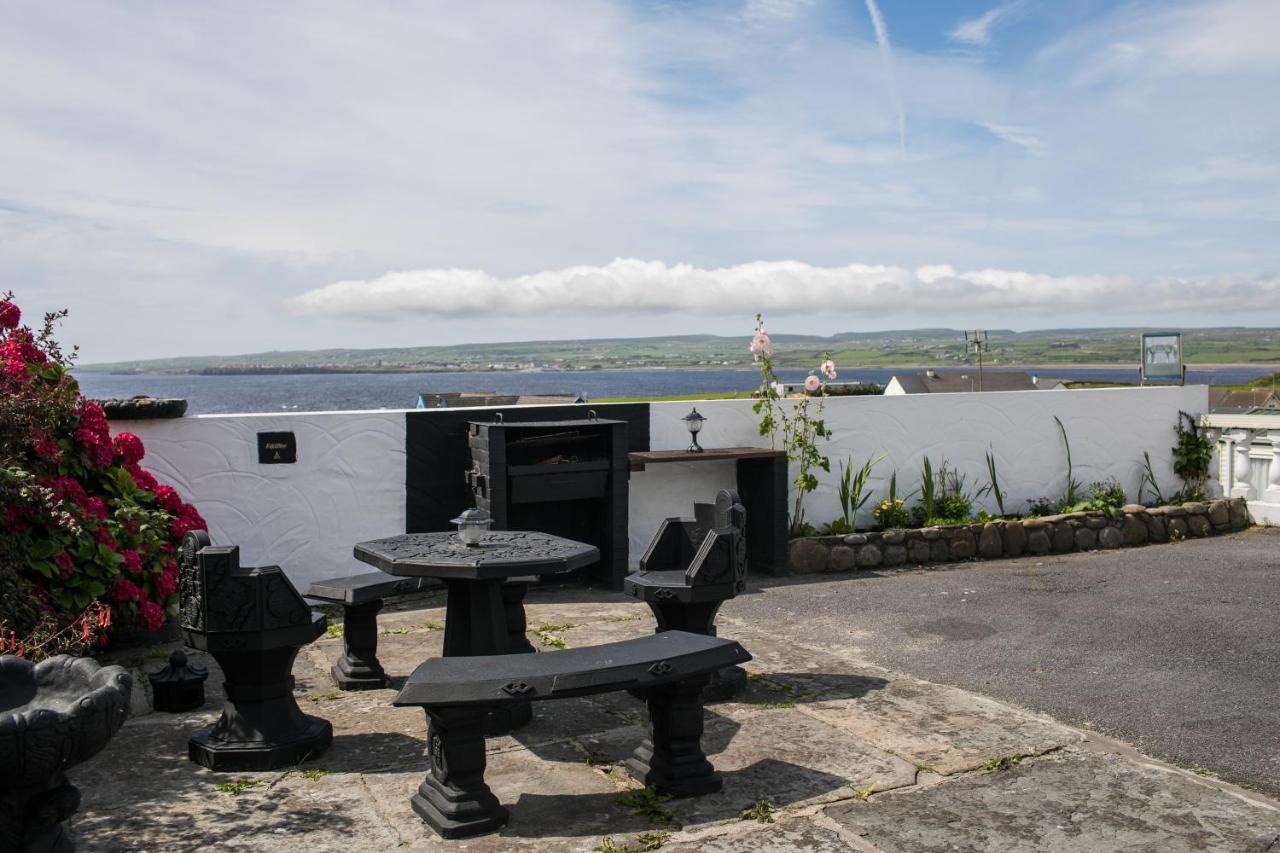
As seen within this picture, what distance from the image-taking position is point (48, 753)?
9.88 feet

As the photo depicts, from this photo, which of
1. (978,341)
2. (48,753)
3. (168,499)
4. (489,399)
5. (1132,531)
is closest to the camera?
(48,753)

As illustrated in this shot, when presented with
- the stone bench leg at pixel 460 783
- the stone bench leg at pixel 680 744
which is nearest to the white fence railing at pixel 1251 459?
the stone bench leg at pixel 680 744

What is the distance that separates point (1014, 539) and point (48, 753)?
8.17 metres

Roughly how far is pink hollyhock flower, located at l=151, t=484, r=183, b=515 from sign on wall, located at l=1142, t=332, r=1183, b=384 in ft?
34.2

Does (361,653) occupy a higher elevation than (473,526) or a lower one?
lower

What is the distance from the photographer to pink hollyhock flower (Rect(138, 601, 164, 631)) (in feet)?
19.3

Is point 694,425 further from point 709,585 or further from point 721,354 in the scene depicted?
point 721,354

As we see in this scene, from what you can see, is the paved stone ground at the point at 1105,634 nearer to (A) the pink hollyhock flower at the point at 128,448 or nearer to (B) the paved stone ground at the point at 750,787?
(B) the paved stone ground at the point at 750,787

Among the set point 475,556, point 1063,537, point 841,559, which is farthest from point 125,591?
point 1063,537

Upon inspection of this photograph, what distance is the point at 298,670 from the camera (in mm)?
5809

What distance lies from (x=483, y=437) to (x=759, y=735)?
3462 mm

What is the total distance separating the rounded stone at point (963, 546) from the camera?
9219 mm

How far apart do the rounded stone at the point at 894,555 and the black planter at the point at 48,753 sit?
266 inches

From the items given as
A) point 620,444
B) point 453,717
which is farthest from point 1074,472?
point 453,717
